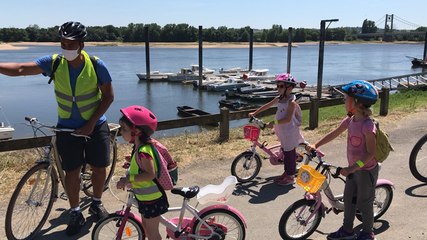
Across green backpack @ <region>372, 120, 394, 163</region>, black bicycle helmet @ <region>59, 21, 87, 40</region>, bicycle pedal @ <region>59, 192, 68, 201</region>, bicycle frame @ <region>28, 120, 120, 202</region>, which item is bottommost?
bicycle pedal @ <region>59, 192, 68, 201</region>

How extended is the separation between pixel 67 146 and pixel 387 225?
3.31 meters

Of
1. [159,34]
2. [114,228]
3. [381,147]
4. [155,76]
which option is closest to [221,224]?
[114,228]

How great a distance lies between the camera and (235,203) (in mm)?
5129

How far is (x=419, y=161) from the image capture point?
603cm

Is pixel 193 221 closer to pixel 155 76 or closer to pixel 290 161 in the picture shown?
pixel 290 161

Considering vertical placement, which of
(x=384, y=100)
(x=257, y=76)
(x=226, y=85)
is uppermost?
(x=384, y=100)

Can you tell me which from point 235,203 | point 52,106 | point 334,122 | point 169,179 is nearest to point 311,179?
point 169,179

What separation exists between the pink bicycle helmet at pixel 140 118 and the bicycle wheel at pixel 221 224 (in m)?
0.87

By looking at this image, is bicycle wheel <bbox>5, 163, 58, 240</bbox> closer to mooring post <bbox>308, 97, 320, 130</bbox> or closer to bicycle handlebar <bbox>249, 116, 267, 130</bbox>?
bicycle handlebar <bbox>249, 116, 267, 130</bbox>

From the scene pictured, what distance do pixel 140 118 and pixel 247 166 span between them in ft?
9.92

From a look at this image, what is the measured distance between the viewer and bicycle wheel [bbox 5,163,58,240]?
3.96 m

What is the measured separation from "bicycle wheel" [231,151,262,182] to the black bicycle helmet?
2888 millimetres

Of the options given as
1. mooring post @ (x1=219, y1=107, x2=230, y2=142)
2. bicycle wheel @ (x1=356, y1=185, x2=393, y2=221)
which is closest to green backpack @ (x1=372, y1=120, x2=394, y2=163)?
bicycle wheel @ (x1=356, y1=185, x2=393, y2=221)

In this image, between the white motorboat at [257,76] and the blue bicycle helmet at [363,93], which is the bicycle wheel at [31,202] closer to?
the blue bicycle helmet at [363,93]
